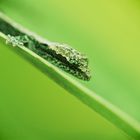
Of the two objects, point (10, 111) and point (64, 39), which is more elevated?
point (64, 39)

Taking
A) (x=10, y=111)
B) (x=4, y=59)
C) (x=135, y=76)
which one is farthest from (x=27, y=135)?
(x=135, y=76)

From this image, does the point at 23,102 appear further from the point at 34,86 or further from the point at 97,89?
the point at 97,89

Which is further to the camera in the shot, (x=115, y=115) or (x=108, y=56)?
(x=108, y=56)

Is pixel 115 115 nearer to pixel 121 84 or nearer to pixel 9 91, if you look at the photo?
pixel 121 84

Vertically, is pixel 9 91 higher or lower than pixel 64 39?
lower

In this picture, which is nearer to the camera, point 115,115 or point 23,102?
point 115,115

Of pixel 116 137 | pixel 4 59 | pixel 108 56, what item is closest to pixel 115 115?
pixel 116 137
